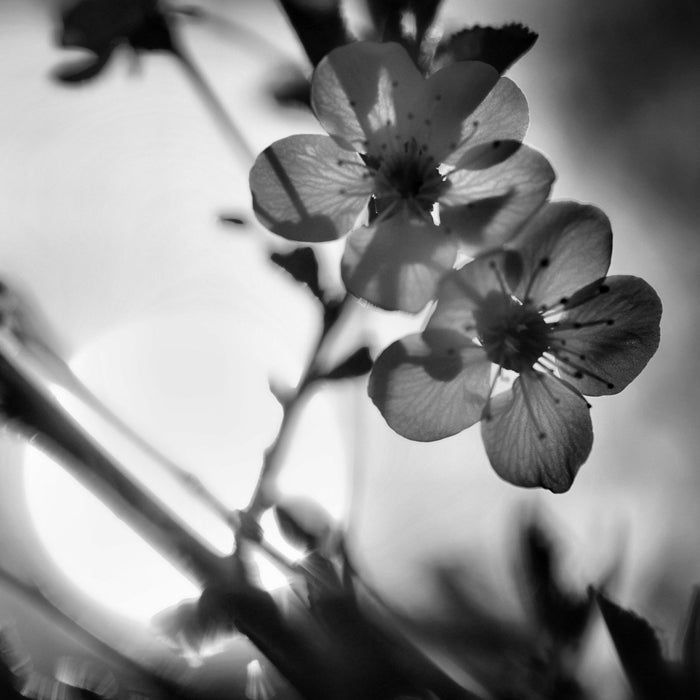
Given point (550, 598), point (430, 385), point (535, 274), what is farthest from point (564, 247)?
point (550, 598)

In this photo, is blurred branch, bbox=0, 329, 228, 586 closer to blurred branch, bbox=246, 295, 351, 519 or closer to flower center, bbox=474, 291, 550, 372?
blurred branch, bbox=246, 295, 351, 519

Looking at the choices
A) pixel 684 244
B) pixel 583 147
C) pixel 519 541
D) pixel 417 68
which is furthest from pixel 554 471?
pixel 684 244

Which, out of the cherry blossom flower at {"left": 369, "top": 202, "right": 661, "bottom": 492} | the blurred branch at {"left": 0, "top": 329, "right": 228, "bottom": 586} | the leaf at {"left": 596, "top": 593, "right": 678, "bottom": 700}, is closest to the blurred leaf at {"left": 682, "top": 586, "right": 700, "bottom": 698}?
the leaf at {"left": 596, "top": 593, "right": 678, "bottom": 700}

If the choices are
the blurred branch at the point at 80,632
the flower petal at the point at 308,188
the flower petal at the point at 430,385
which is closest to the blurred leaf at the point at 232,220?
the flower petal at the point at 308,188

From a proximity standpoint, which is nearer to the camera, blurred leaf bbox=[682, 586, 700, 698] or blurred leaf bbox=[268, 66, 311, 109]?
blurred leaf bbox=[682, 586, 700, 698]

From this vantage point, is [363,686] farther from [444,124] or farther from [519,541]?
[444,124]

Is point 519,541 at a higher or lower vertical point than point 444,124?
lower
